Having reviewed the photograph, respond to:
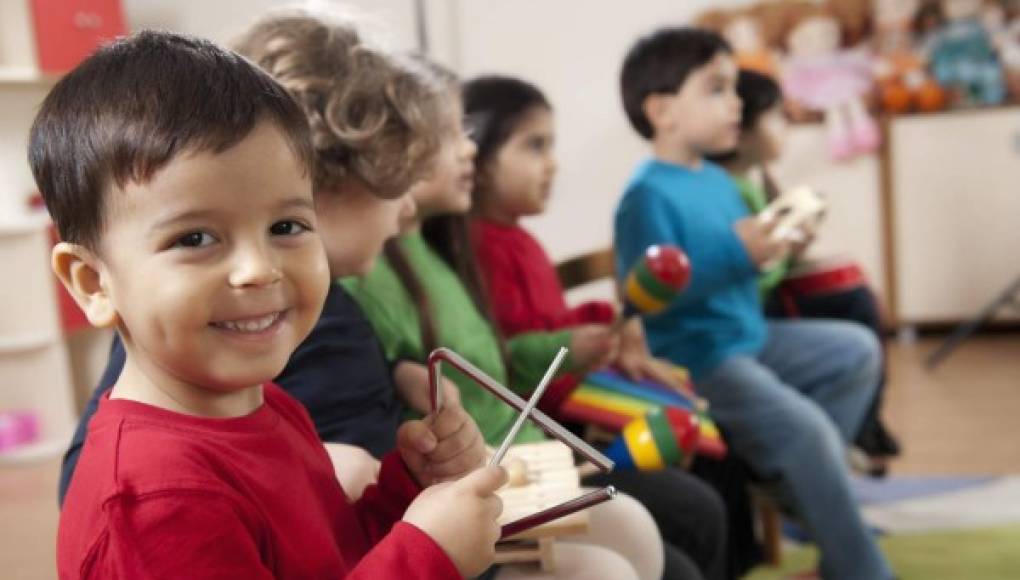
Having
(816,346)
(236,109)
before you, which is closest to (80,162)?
(236,109)

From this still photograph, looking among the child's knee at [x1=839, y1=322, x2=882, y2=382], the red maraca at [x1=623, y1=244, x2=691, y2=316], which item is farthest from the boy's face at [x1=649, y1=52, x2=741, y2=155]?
the red maraca at [x1=623, y1=244, x2=691, y2=316]

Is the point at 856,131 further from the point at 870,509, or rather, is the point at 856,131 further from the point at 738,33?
the point at 870,509

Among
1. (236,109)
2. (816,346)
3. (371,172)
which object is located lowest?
(816,346)

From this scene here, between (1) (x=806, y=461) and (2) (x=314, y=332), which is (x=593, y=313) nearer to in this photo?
(1) (x=806, y=461)

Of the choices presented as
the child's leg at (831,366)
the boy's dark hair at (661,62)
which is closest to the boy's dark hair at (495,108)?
the boy's dark hair at (661,62)

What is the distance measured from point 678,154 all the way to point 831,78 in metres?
1.90

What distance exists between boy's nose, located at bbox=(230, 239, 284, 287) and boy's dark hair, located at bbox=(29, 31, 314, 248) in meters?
0.06

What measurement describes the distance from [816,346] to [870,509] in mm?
455

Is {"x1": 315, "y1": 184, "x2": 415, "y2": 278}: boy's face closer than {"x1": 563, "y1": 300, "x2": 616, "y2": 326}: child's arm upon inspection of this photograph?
Yes

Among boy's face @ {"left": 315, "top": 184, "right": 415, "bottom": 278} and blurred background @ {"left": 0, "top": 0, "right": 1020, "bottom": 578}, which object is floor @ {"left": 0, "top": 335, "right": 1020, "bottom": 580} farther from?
boy's face @ {"left": 315, "top": 184, "right": 415, "bottom": 278}

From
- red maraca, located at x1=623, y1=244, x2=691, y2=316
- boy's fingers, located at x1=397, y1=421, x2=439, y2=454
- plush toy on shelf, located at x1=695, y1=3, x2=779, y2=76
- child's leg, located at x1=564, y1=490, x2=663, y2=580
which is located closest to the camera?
boy's fingers, located at x1=397, y1=421, x2=439, y2=454

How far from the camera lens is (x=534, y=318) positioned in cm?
150

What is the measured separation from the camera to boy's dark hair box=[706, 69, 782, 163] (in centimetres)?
210

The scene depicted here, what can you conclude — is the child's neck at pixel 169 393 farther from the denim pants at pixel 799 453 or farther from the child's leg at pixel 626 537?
the denim pants at pixel 799 453
